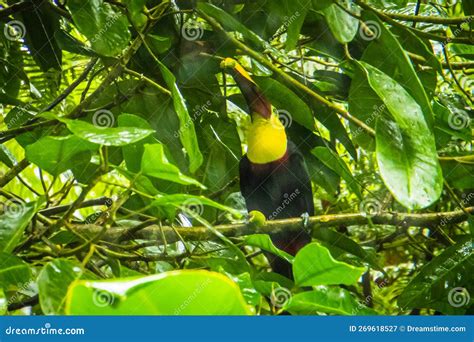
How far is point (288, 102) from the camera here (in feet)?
3.64

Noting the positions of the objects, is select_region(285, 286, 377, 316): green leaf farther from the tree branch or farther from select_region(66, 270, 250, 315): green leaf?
the tree branch

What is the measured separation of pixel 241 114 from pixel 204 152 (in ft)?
1.54

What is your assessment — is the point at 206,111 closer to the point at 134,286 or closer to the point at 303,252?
the point at 303,252

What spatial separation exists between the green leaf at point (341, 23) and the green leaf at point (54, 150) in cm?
41

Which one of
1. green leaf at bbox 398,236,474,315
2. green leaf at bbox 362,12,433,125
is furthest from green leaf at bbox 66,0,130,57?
green leaf at bbox 398,236,474,315

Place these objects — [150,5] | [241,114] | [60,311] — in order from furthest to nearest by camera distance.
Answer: [241,114] < [150,5] < [60,311]

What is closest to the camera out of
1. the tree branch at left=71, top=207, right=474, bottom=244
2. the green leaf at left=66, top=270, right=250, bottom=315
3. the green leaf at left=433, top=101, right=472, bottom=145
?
the green leaf at left=66, top=270, right=250, bottom=315

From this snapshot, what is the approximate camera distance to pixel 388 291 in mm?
1777

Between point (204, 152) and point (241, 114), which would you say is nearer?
point (204, 152)

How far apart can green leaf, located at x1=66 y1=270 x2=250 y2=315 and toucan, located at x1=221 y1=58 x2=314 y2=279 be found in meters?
0.97

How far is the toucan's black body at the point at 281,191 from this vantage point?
1.52m

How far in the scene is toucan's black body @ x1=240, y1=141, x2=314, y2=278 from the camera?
1.52m

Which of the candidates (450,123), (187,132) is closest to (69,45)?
(187,132)

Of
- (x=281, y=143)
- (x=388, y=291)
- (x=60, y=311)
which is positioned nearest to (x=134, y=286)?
(x=60, y=311)
